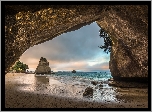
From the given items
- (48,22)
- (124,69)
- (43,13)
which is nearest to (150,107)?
Result: (43,13)

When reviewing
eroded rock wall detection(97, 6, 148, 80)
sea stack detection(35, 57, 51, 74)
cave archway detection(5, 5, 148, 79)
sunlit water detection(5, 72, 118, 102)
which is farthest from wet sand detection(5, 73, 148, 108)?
sea stack detection(35, 57, 51, 74)

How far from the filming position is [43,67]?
87.7 m

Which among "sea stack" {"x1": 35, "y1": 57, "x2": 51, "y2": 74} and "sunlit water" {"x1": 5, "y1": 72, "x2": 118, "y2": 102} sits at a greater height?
"sea stack" {"x1": 35, "y1": 57, "x2": 51, "y2": 74}

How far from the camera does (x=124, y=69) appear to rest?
75.2 ft

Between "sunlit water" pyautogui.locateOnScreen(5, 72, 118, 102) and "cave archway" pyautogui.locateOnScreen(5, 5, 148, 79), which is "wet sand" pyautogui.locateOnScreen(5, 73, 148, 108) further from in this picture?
"cave archway" pyautogui.locateOnScreen(5, 5, 148, 79)

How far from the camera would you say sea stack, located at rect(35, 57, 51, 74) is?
86312 mm

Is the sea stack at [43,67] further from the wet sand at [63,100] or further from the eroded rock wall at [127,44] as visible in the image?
the wet sand at [63,100]

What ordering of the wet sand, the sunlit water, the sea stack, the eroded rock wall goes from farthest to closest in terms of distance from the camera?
the sea stack, the eroded rock wall, the sunlit water, the wet sand

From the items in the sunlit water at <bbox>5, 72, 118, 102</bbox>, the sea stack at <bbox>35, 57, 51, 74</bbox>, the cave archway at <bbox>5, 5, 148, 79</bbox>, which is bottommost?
the sunlit water at <bbox>5, 72, 118, 102</bbox>

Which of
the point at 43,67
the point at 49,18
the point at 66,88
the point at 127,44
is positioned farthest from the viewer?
the point at 43,67

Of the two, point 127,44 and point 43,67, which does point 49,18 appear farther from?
point 43,67

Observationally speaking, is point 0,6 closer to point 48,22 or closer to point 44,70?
point 48,22

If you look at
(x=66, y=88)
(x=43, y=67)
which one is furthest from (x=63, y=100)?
(x=43, y=67)

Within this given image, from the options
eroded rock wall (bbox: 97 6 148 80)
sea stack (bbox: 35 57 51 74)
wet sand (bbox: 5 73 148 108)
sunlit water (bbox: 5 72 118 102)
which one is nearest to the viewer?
wet sand (bbox: 5 73 148 108)
